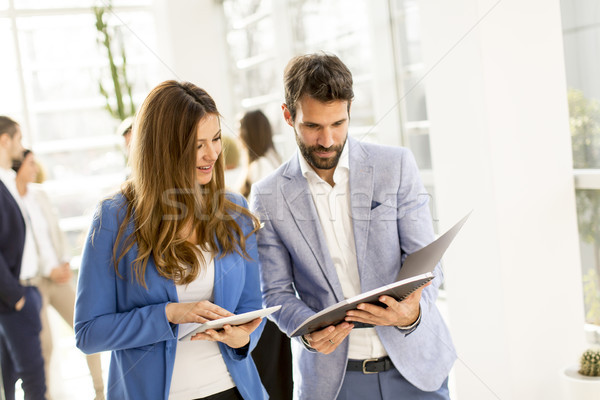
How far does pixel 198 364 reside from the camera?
1277 millimetres

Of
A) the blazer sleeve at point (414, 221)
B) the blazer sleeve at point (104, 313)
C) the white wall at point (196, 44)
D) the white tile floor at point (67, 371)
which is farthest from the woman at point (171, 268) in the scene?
the white wall at point (196, 44)

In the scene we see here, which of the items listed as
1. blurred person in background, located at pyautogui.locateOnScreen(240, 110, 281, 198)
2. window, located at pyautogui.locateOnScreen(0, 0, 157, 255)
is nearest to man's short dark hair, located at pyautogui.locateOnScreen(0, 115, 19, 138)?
blurred person in background, located at pyautogui.locateOnScreen(240, 110, 281, 198)

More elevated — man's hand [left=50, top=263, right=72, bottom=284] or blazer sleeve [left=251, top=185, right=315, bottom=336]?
blazer sleeve [left=251, top=185, right=315, bottom=336]

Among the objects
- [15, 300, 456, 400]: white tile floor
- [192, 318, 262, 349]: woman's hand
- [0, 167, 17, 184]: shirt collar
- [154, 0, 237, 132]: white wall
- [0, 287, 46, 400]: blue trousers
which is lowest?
[15, 300, 456, 400]: white tile floor

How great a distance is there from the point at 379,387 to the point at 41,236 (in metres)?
1.67

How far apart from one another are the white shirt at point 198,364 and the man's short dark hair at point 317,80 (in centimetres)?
47

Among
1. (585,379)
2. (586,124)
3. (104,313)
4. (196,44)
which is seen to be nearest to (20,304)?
(104,313)

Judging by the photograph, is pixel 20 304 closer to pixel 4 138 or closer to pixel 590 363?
pixel 4 138

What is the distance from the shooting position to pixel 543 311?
84.1 inches

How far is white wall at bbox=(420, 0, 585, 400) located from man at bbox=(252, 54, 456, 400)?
737 millimetres

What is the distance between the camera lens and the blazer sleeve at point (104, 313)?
47.2 inches

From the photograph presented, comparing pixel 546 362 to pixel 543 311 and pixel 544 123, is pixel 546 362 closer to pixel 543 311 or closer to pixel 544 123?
pixel 543 311

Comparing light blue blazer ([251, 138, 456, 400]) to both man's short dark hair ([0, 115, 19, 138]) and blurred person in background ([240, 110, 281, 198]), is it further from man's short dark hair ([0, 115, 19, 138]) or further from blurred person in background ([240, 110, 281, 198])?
blurred person in background ([240, 110, 281, 198])

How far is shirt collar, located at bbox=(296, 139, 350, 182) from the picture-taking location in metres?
1.44
